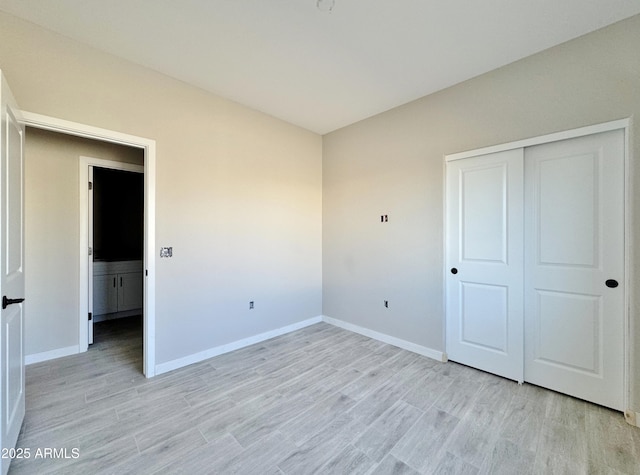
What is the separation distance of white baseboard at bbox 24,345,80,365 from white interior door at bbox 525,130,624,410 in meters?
4.76

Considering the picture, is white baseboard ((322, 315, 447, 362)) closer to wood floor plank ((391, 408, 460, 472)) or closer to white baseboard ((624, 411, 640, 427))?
wood floor plank ((391, 408, 460, 472))

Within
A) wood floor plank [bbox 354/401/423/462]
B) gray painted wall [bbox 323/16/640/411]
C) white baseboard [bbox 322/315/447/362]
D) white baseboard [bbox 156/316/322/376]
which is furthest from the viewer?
white baseboard [bbox 322/315/447/362]

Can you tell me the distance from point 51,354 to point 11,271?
201 centimetres

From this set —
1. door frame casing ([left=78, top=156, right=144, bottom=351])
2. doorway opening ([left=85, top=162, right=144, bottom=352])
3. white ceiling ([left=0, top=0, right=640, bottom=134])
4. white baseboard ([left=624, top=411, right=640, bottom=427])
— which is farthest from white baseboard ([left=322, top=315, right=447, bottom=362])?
doorway opening ([left=85, top=162, right=144, bottom=352])

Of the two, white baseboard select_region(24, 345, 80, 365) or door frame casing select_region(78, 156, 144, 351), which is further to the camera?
door frame casing select_region(78, 156, 144, 351)

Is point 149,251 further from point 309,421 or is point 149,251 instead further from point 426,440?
point 426,440

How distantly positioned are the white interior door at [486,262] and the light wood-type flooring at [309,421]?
0.87 ft

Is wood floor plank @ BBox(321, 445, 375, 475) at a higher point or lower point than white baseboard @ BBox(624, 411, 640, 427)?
lower

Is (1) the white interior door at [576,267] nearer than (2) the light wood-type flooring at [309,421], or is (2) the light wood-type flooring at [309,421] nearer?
(2) the light wood-type flooring at [309,421]

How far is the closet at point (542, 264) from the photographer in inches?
82.4

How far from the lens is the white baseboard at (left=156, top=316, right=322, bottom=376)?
107 inches

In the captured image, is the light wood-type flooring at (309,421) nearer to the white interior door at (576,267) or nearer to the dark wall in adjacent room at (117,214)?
the white interior door at (576,267)

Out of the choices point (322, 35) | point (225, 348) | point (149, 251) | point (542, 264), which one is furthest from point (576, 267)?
point (149, 251)

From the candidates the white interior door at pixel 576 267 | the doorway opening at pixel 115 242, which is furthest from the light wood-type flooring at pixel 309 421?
the doorway opening at pixel 115 242
